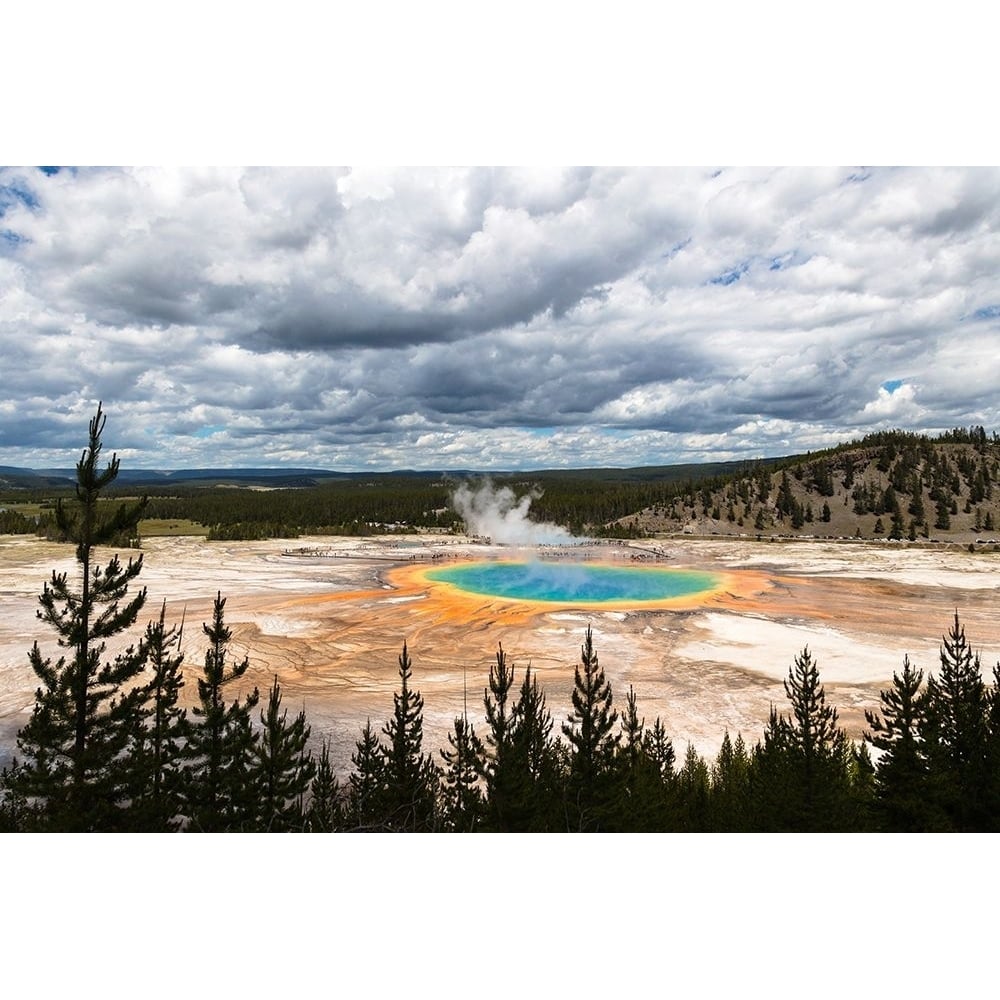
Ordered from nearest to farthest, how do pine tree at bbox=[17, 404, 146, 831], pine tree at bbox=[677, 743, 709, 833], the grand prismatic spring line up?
pine tree at bbox=[17, 404, 146, 831] < pine tree at bbox=[677, 743, 709, 833] < the grand prismatic spring

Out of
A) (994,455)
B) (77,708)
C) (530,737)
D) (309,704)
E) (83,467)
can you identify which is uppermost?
(994,455)

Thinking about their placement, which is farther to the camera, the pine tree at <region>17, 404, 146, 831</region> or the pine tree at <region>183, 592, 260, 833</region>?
the pine tree at <region>183, 592, 260, 833</region>

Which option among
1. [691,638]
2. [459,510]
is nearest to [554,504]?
[459,510]

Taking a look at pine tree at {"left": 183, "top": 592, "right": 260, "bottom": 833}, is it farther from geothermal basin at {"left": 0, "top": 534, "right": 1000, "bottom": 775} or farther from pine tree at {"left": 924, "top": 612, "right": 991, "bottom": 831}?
pine tree at {"left": 924, "top": 612, "right": 991, "bottom": 831}

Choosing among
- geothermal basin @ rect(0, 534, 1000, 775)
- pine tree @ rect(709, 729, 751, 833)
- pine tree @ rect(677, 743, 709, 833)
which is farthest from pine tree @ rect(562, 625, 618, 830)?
geothermal basin @ rect(0, 534, 1000, 775)

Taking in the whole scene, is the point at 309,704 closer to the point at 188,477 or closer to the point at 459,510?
the point at 188,477

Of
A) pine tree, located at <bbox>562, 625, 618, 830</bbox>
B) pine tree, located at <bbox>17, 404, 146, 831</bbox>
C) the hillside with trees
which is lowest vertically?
pine tree, located at <bbox>562, 625, 618, 830</bbox>
